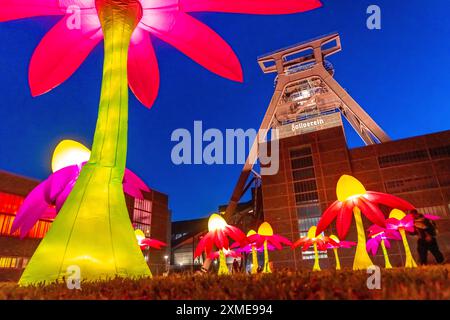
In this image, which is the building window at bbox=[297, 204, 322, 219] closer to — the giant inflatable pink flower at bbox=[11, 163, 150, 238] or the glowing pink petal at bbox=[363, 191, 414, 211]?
the glowing pink petal at bbox=[363, 191, 414, 211]

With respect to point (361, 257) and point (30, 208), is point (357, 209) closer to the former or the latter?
point (361, 257)

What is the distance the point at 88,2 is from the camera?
4.81 m

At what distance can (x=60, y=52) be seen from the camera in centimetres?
548

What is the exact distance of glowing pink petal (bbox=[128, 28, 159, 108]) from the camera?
5883 mm

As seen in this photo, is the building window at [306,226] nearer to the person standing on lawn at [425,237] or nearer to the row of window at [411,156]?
the row of window at [411,156]

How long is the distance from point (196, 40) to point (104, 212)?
3368 millimetres

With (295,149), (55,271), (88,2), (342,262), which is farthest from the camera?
(295,149)

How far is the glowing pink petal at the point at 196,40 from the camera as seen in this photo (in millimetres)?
5039

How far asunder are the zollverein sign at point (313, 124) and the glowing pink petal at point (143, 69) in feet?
119

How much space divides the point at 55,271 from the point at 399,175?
30.5 metres

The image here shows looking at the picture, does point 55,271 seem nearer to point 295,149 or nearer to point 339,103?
point 295,149

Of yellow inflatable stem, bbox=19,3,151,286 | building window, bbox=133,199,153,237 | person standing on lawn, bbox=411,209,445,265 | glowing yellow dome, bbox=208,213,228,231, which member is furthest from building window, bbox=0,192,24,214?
person standing on lawn, bbox=411,209,445,265
